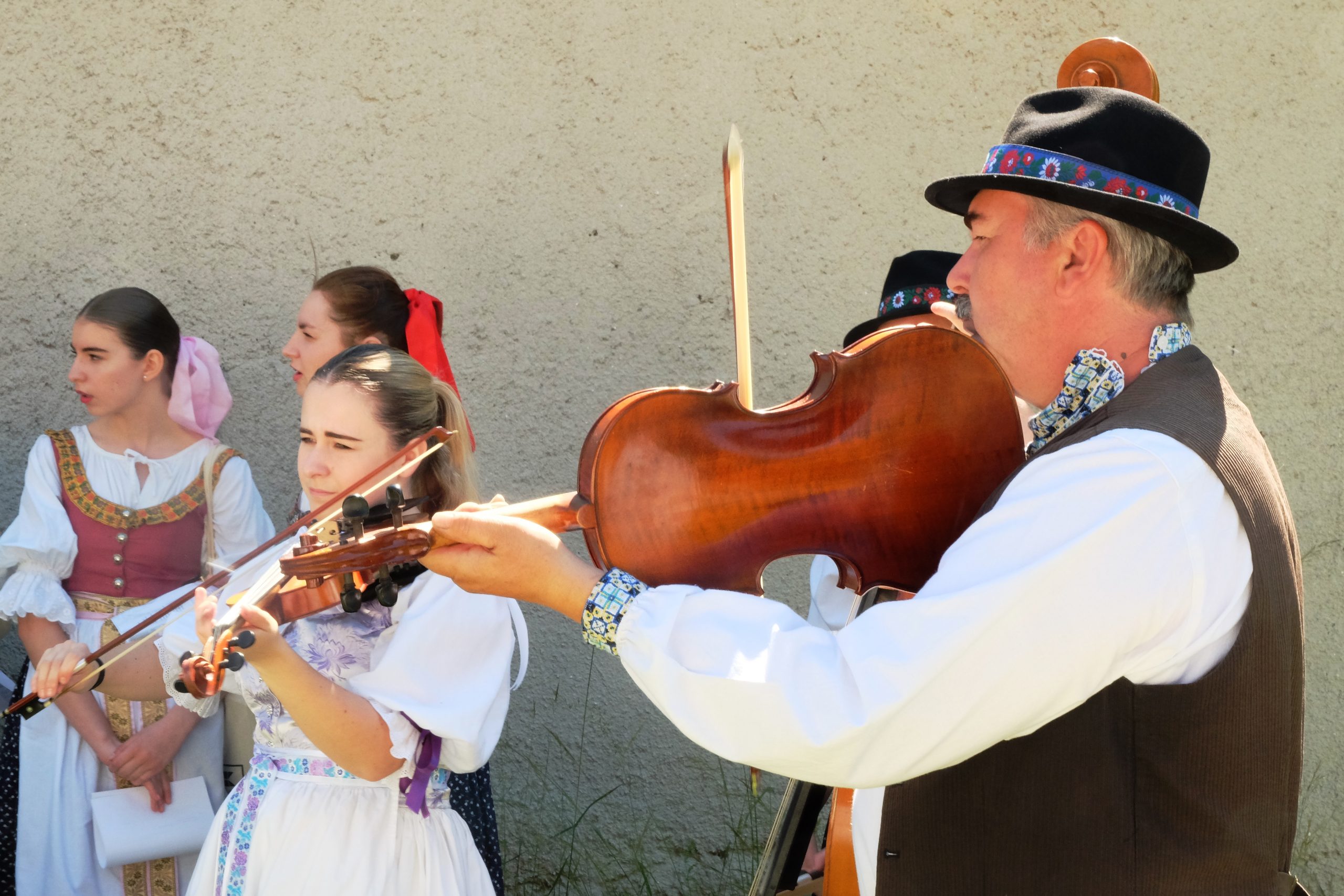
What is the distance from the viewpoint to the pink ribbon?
3174mm

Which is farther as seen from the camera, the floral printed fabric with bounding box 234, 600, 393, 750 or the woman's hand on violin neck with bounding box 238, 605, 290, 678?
the floral printed fabric with bounding box 234, 600, 393, 750

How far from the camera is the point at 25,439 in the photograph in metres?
3.48

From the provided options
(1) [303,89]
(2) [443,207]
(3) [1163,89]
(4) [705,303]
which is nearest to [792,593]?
(4) [705,303]

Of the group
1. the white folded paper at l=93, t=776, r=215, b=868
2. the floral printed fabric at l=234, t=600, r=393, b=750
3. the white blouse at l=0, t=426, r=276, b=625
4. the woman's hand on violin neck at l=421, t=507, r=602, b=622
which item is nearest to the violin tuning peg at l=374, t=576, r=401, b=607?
the woman's hand on violin neck at l=421, t=507, r=602, b=622

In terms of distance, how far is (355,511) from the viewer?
141 centimetres

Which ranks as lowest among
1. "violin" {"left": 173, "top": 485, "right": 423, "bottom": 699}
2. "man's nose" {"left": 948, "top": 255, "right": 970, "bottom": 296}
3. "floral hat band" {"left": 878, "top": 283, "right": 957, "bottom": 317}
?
Result: "violin" {"left": 173, "top": 485, "right": 423, "bottom": 699}

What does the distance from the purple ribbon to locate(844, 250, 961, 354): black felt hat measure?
49.9 inches

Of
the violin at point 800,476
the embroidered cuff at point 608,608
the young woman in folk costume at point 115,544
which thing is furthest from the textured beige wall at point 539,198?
the embroidered cuff at point 608,608

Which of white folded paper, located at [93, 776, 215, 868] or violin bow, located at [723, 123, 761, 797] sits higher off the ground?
violin bow, located at [723, 123, 761, 797]

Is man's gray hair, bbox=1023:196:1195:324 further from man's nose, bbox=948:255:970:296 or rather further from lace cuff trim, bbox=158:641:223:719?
lace cuff trim, bbox=158:641:223:719

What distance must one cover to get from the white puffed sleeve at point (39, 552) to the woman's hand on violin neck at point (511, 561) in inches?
75.4

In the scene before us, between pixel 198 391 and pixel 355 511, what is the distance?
2050 millimetres

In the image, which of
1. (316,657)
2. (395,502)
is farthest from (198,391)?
(395,502)

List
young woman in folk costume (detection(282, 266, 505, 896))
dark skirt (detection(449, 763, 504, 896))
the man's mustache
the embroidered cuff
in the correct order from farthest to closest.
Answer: young woman in folk costume (detection(282, 266, 505, 896)) → dark skirt (detection(449, 763, 504, 896)) → the man's mustache → the embroidered cuff
